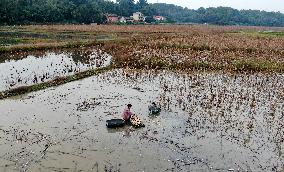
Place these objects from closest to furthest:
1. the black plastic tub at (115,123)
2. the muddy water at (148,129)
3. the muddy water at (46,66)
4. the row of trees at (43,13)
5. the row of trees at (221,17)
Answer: the muddy water at (148,129)
the black plastic tub at (115,123)
the muddy water at (46,66)
the row of trees at (43,13)
the row of trees at (221,17)

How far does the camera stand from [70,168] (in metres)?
9.52

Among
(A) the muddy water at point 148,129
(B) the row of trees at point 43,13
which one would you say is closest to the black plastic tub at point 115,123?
(A) the muddy water at point 148,129

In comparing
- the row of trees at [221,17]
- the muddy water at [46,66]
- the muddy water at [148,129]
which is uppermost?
the row of trees at [221,17]

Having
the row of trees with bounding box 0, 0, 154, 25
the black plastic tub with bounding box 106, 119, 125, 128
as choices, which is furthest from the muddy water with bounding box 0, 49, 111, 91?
the row of trees with bounding box 0, 0, 154, 25

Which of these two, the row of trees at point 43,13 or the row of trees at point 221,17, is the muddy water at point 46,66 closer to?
the row of trees at point 43,13

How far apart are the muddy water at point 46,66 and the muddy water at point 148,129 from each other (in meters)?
2.07

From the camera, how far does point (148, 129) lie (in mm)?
12516

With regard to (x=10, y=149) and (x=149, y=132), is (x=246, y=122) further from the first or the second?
(x=10, y=149)

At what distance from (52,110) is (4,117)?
1.80 m

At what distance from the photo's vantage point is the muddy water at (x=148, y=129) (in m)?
10.1

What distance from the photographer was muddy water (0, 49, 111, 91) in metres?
18.6

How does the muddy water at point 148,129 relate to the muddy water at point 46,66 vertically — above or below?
below

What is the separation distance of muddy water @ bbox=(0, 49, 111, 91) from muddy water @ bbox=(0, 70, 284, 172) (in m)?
2.07

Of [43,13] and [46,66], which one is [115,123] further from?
[43,13]
